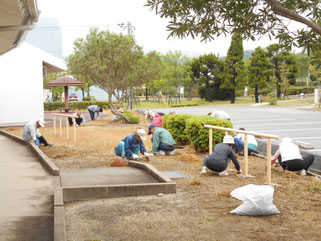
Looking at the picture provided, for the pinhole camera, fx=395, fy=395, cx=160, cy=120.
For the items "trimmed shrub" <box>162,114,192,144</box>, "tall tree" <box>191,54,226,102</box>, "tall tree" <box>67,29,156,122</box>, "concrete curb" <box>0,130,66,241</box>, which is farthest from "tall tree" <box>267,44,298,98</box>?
"concrete curb" <box>0,130,66,241</box>

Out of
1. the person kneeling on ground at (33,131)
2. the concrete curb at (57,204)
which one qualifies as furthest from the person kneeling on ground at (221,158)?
the person kneeling on ground at (33,131)

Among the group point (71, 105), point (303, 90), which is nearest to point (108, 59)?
point (71, 105)

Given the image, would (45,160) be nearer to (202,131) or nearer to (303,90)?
(202,131)

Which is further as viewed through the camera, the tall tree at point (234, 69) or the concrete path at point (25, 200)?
the tall tree at point (234, 69)

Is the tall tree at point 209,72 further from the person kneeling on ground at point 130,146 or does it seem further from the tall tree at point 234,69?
the person kneeling on ground at point 130,146

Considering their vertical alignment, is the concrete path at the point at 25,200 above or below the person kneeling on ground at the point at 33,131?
below

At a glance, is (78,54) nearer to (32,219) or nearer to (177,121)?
(177,121)

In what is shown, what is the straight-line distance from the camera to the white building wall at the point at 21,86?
73.2 ft

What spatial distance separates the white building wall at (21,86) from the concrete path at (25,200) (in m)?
12.5

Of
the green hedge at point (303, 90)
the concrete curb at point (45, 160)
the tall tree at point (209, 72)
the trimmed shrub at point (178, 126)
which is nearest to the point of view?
the concrete curb at point (45, 160)

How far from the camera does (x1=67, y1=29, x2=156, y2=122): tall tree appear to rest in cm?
2234

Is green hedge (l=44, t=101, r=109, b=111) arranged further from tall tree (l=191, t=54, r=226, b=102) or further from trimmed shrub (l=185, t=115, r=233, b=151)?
trimmed shrub (l=185, t=115, r=233, b=151)

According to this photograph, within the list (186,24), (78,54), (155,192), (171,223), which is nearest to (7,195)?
(155,192)

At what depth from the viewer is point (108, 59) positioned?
22859 mm
